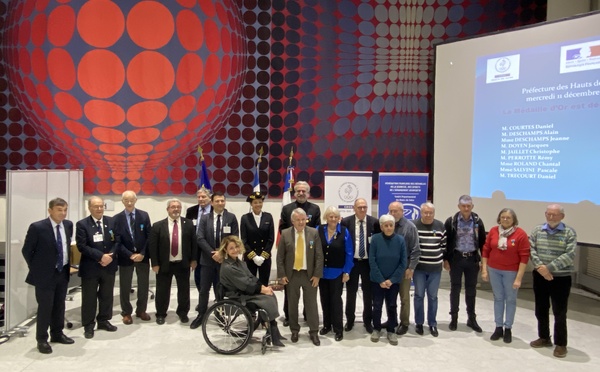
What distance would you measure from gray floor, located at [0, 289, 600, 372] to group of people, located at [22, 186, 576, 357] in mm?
124

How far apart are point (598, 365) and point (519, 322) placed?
49.4 inches

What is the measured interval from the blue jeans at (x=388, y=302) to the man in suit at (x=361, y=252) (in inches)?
4.8

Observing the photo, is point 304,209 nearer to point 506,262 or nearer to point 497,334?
point 506,262

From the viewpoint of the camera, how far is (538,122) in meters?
6.00

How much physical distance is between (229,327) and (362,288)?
55.5 inches

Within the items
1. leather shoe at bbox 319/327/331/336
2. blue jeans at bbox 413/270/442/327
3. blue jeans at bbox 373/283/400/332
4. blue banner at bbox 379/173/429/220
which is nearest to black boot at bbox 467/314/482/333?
blue jeans at bbox 413/270/442/327

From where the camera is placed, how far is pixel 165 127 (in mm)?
7062

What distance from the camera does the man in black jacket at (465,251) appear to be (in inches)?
203

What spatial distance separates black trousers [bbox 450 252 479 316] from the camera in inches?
203

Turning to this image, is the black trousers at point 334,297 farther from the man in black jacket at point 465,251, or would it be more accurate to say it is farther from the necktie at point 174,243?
the necktie at point 174,243

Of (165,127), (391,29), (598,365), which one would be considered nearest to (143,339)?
(165,127)

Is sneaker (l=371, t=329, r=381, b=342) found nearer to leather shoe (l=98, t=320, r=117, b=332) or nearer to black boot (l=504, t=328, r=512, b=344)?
black boot (l=504, t=328, r=512, b=344)

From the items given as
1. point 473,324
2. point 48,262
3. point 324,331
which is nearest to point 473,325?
point 473,324

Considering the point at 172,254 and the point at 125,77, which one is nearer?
the point at 172,254
